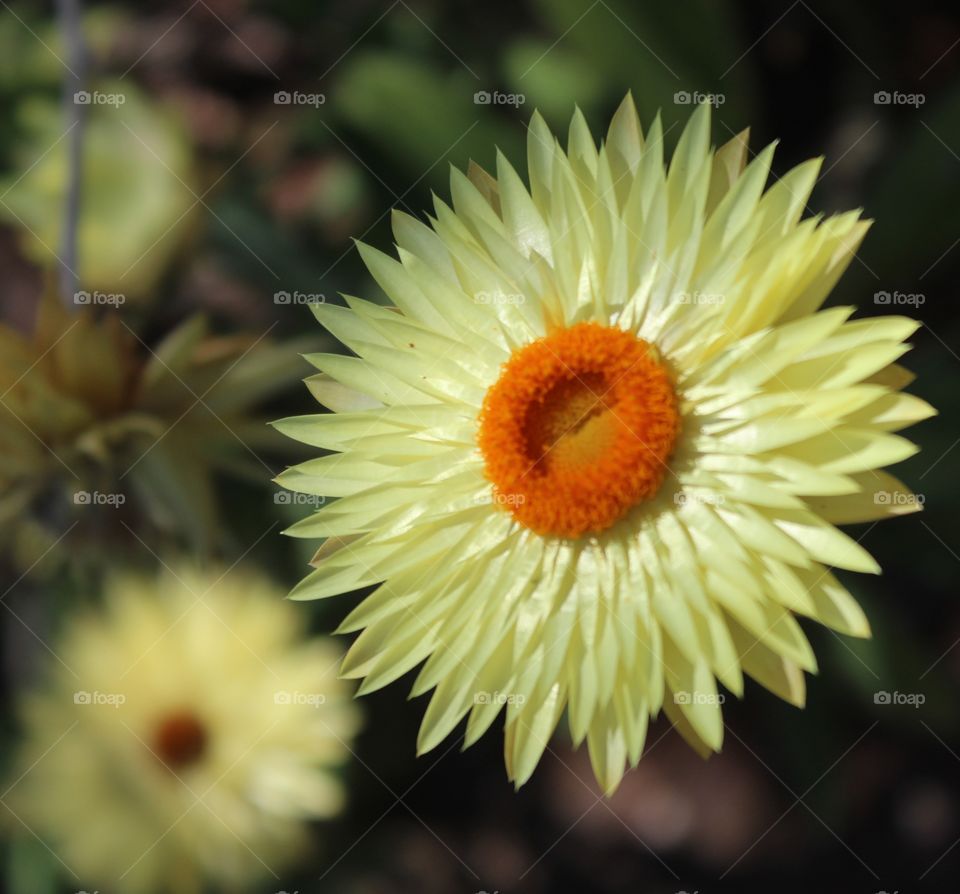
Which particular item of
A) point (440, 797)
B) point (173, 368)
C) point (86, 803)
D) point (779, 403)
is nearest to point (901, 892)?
point (440, 797)

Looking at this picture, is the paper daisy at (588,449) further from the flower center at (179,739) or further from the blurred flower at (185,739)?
the flower center at (179,739)

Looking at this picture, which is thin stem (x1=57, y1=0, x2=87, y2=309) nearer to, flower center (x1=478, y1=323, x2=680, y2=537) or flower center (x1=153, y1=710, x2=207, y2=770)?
flower center (x1=153, y1=710, x2=207, y2=770)

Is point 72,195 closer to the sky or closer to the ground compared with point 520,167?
closer to the ground

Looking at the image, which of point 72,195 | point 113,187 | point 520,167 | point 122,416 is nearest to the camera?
point 122,416

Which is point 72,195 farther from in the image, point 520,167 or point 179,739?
point 179,739

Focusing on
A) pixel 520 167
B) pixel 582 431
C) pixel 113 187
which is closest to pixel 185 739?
pixel 582 431

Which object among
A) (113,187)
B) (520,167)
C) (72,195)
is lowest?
(72,195)

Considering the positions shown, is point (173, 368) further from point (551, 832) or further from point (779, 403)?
point (551, 832)

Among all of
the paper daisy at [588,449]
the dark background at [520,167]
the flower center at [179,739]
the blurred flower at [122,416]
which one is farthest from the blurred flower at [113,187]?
the paper daisy at [588,449]
